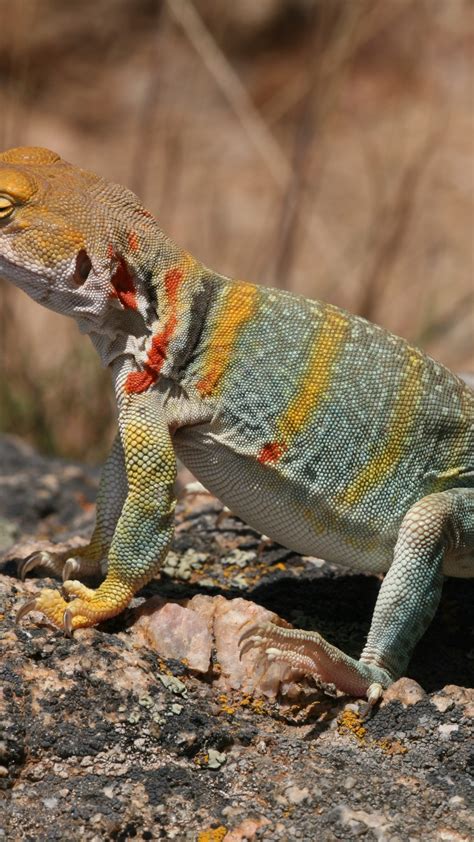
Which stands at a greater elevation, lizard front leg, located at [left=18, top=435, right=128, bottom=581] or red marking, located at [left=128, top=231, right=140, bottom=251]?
red marking, located at [left=128, top=231, right=140, bottom=251]

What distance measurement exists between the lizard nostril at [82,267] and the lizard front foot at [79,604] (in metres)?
1.08

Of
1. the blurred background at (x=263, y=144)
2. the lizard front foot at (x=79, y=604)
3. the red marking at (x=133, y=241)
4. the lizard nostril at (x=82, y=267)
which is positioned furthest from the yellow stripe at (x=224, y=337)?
the blurred background at (x=263, y=144)

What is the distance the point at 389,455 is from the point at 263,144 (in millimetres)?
4450

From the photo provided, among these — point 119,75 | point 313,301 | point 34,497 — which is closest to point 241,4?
point 119,75

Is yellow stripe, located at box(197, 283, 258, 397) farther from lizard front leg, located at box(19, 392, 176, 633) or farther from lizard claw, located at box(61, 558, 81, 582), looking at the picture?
lizard claw, located at box(61, 558, 81, 582)

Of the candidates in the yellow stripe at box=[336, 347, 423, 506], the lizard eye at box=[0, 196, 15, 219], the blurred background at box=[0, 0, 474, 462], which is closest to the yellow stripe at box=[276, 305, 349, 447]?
the yellow stripe at box=[336, 347, 423, 506]

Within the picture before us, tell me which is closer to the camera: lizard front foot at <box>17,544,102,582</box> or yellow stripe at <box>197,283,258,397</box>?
yellow stripe at <box>197,283,258,397</box>

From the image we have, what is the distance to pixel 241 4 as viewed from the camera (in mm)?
15719

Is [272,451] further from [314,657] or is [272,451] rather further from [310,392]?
[314,657]

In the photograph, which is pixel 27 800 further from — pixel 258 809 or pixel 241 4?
pixel 241 4

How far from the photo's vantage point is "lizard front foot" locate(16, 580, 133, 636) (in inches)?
143

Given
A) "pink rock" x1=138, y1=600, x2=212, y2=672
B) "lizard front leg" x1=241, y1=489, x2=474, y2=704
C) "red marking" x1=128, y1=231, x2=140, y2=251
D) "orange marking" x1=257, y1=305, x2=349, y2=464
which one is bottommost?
"pink rock" x1=138, y1=600, x2=212, y2=672

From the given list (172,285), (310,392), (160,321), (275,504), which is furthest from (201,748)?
(172,285)

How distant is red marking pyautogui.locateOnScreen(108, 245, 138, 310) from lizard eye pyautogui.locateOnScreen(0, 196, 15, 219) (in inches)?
14.5
